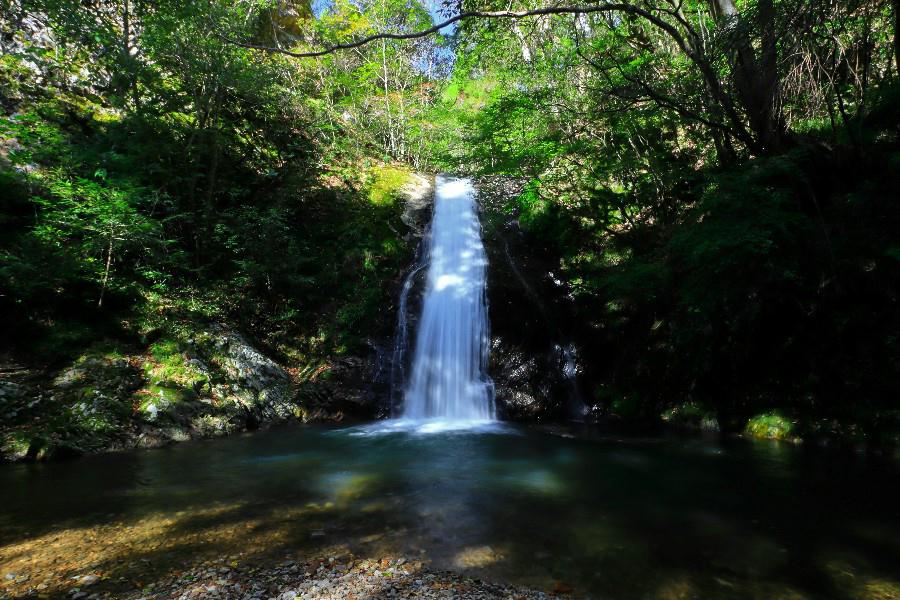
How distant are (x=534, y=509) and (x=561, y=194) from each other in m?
9.70

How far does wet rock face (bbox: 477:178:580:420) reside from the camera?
31.9 ft

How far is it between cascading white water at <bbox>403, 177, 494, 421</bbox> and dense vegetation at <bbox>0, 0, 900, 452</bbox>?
1162 millimetres

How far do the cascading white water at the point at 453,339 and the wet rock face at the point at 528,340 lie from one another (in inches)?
12.4

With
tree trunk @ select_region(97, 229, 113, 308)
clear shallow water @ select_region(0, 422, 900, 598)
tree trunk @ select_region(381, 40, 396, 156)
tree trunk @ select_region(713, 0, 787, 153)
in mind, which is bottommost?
clear shallow water @ select_region(0, 422, 900, 598)

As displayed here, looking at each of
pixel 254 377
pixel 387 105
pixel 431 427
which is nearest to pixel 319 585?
pixel 431 427

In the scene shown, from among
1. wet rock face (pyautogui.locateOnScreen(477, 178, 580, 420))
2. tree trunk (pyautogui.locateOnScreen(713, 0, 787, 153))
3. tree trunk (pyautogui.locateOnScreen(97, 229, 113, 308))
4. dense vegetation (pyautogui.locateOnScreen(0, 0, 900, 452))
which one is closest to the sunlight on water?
wet rock face (pyautogui.locateOnScreen(477, 178, 580, 420))

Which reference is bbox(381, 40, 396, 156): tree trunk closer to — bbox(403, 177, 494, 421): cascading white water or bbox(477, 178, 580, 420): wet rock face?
bbox(403, 177, 494, 421): cascading white water

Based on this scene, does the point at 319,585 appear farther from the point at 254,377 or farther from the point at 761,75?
the point at 761,75

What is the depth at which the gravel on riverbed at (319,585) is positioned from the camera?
264 centimetres

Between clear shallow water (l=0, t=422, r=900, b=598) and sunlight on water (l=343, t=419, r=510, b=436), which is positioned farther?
sunlight on water (l=343, t=419, r=510, b=436)

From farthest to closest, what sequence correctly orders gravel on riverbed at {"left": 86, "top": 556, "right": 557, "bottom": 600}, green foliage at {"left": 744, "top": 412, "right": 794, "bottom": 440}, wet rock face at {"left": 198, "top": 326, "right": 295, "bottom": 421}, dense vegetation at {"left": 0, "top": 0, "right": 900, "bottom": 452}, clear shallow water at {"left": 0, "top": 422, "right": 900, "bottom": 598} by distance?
wet rock face at {"left": 198, "top": 326, "right": 295, "bottom": 421}
green foliage at {"left": 744, "top": 412, "right": 794, "bottom": 440}
dense vegetation at {"left": 0, "top": 0, "right": 900, "bottom": 452}
clear shallow water at {"left": 0, "top": 422, "right": 900, "bottom": 598}
gravel on riverbed at {"left": 86, "top": 556, "right": 557, "bottom": 600}

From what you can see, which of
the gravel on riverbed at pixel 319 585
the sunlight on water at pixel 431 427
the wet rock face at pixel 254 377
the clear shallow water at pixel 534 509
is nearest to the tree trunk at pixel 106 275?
the wet rock face at pixel 254 377

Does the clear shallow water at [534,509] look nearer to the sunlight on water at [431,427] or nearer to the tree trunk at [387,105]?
the sunlight on water at [431,427]

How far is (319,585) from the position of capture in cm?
275
